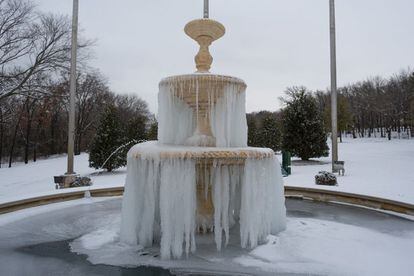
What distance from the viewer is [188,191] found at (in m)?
4.20

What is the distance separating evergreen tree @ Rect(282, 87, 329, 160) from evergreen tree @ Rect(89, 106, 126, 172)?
36.6ft

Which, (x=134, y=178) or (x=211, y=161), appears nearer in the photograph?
(x=211, y=161)

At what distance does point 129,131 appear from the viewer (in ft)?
98.9

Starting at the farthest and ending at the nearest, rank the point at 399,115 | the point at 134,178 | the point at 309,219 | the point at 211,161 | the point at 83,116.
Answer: the point at 399,115
the point at 83,116
the point at 309,219
the point at 134,178
the point at 211,161

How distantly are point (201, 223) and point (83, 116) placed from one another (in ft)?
143

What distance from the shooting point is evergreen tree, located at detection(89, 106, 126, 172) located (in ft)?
62.6

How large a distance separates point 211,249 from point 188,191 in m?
0.99

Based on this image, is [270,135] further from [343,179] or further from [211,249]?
[211,249]

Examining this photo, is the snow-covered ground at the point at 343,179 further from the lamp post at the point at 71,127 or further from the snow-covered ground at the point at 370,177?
the lamp post at the point at 71,127

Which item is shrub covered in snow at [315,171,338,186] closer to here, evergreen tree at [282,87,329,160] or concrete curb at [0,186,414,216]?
concrete curb at [0,186,414,216]

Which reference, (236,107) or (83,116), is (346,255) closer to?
(236,107)

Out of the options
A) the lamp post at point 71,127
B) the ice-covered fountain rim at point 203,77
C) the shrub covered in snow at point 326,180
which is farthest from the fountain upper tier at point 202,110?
the lamp post at point 71,127

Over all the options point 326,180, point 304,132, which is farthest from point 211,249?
point 304,132

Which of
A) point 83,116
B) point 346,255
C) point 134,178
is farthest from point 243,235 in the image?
point 83,116
